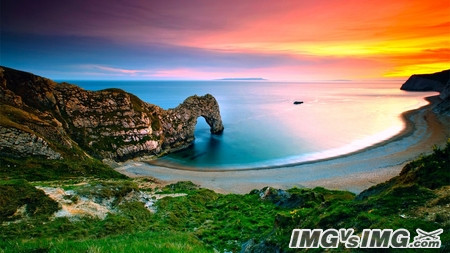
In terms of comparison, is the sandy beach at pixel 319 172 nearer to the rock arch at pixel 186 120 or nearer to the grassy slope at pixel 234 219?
the rock arch at pixel 186 120

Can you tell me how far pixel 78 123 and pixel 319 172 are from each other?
195 feet

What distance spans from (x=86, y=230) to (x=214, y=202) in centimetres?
1425

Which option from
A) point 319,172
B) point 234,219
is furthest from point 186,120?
point 234,219

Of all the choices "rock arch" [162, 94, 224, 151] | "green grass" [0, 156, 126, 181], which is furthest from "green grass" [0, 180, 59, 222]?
"rock arch" [162, 94, 224, 151]

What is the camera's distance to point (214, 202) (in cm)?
2816

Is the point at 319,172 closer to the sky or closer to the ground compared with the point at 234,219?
closer to the ground

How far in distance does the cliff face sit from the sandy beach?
870 cm

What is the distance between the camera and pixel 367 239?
6.93 meters

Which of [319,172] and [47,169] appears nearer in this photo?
[47,169]

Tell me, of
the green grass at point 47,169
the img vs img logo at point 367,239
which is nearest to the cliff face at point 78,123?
the green grass at point 47,169

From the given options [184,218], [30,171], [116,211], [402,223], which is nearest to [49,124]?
[30,171]

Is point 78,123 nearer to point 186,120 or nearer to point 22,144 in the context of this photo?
point 22,144

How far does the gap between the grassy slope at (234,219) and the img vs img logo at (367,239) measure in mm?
243

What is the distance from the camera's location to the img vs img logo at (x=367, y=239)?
6.18m
